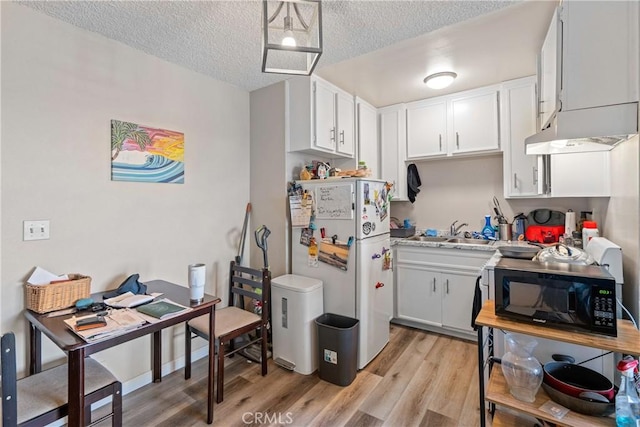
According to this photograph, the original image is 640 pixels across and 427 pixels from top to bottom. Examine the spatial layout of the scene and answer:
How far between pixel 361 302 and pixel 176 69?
2362 mm

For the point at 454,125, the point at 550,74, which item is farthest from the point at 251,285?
the point at 454,125

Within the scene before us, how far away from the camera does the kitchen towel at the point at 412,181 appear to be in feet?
11.8

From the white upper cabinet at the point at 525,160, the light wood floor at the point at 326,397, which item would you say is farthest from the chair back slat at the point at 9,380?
the white upper cabinet at the point at 525,160

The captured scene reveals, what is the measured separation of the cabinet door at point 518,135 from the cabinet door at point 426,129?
55 centimetres

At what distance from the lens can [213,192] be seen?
269 centimetres

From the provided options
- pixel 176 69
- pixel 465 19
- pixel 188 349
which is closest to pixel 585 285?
pixel 465 19

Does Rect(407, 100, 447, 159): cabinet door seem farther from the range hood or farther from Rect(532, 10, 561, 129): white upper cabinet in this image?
the range hood

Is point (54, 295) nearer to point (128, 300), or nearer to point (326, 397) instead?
point (128, 300)

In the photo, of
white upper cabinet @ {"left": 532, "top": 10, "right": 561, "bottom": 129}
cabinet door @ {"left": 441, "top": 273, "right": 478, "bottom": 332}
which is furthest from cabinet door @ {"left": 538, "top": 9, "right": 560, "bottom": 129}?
cabinet door @ {"left": 441, "top": 273, "right": 478, "bottom": 332}

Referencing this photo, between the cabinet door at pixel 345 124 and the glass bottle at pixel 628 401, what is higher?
the cabinet door at pixel 345 124

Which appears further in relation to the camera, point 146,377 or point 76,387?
point 146,377

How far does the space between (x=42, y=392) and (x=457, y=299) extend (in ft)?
9.71

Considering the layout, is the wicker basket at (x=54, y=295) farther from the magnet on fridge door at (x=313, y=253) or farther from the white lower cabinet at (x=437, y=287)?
the white lower cabinet at (x=437, y=287)

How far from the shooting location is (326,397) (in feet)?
6.79
